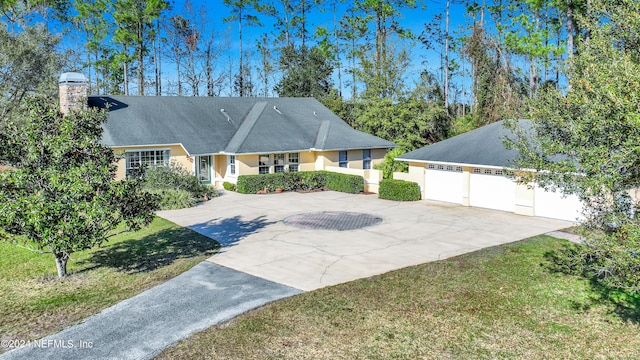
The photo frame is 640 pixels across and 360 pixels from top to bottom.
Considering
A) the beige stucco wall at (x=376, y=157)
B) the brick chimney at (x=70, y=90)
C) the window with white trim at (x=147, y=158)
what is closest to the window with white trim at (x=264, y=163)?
the window with white trim at (x=147, y=158)

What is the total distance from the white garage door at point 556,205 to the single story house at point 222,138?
31.1 feet

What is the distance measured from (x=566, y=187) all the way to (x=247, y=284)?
22.3 feet

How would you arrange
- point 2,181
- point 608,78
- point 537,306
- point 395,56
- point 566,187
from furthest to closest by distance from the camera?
point 395,56
point 2,181
point 537,306
point 566,187
point 608,78

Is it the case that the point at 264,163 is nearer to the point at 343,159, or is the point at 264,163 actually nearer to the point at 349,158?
the point at 343,159

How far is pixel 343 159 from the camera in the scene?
1150 inches

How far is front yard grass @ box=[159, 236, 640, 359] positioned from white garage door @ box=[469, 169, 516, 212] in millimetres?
8281

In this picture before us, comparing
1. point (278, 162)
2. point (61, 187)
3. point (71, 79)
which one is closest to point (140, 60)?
point (71, 79)

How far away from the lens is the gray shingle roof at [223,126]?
86.4 ft

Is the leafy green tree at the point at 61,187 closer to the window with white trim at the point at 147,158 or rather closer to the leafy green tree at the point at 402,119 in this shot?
the window with white trim at the point at 147,158

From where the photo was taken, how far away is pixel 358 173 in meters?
25.9

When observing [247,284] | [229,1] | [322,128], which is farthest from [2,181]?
[229,1]

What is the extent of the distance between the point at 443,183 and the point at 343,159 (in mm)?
8475

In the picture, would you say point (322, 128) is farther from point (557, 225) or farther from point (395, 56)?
point (557, 225)

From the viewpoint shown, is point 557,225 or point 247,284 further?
point 557,225
